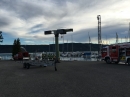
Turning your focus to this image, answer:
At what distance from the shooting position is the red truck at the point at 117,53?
88.3ft

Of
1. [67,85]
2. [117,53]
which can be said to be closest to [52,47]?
[117,53]

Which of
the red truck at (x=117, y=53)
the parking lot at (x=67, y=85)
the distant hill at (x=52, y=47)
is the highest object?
the distant hill at (x=52, y=47)

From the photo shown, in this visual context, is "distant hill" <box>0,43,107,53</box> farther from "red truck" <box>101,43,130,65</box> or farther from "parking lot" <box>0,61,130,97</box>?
"parking lot" <box>0,61,130,97</box>

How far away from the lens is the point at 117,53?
28859 millimetres

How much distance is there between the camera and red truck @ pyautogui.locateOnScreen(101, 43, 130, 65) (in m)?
26.9

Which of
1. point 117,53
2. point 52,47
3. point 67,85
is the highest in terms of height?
point 52,47

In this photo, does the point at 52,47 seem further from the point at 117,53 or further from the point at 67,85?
the point at 67,85

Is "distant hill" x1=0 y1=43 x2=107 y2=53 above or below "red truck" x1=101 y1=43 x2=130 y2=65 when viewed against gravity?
above

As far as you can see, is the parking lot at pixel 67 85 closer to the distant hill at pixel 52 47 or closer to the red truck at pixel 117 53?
the red truck at pixel 117 53

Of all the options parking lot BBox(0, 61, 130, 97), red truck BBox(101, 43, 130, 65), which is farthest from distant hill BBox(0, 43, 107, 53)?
parking lot BBox(0, 61, 130, 97)

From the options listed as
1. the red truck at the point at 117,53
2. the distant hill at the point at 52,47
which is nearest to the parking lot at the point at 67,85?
the red truck at the point at 117,53

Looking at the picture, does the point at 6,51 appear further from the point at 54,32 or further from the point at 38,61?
the point at 38,61

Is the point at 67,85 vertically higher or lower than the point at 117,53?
lower

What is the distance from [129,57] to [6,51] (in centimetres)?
6311
